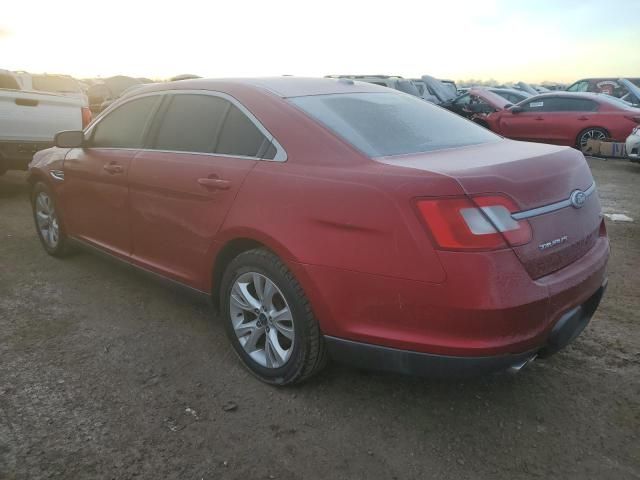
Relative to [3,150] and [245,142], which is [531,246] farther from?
[3,150]

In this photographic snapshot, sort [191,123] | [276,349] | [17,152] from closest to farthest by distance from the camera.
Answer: [276,349] → [191,123] → [17,152]

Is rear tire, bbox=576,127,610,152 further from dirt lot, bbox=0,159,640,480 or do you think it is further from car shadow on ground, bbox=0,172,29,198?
car shadow on ground, bbox=0,172,29,198

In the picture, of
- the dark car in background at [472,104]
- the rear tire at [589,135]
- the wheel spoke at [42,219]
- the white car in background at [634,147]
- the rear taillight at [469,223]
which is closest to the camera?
the rear taillight at [469,223]

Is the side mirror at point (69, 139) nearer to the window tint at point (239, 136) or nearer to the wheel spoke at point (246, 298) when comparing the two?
the window tint at point (239, 136)

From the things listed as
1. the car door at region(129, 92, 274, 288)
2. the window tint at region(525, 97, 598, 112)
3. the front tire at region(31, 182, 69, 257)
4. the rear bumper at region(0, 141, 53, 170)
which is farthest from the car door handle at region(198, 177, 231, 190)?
the window tint at region(525, 97, 598, 112)

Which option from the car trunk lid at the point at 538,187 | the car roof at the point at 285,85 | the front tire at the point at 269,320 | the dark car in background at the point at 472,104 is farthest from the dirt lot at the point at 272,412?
the dark car in background at the point at 472,104

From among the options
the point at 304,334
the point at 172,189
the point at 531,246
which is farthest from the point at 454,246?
the point at 172,189

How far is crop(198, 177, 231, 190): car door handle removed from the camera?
9.73 ft

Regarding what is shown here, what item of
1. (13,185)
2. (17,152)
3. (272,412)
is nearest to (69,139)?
(272,412)

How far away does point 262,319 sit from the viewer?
2895 mm

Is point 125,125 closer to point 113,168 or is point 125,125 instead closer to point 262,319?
point 113,168

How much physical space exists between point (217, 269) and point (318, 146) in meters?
0.92

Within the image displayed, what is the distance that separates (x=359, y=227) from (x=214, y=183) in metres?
1.01

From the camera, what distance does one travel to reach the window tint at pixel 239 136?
117 inches
